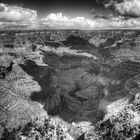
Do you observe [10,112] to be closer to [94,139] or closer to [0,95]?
[0,95]

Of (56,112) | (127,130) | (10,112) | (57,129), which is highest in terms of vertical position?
(127,130)

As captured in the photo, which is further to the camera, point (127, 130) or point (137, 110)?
point (137, 110)

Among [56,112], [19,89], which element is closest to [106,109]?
[56,112]

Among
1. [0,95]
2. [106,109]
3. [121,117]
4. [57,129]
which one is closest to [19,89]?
[0,95]

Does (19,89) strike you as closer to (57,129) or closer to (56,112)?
(56,112)

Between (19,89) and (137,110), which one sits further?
(19,89)

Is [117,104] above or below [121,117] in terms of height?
below

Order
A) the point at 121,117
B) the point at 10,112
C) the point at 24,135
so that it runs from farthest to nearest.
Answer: the point at 10,112, the point at 24,135, the point at 121,117

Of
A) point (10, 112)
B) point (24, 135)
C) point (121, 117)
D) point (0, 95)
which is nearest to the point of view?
point (121, 117)

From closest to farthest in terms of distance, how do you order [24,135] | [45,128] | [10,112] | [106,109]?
[24,135], [45,128], [10,112], [106,109]
